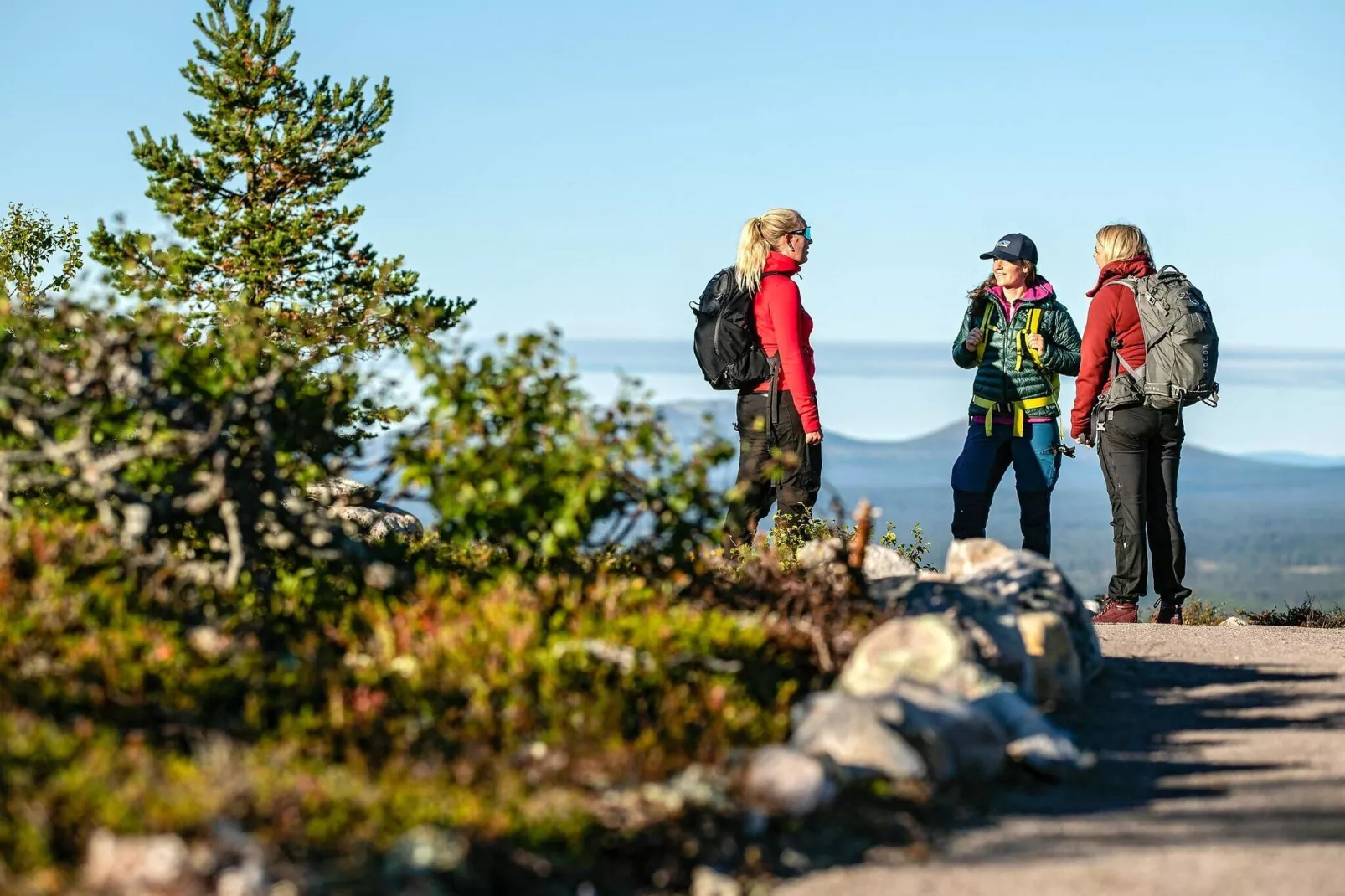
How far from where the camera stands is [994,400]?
13195 millimetres

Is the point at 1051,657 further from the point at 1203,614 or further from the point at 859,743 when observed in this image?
the point at 1203,614

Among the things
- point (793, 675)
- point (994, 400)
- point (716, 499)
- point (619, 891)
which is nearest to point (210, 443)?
point (716, 499)

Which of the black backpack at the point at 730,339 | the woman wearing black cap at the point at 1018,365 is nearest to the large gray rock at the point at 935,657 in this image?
the black backpack at the point at 730,339

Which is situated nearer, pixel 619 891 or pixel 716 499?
pixel 619 891

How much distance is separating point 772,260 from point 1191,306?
3.86 metres

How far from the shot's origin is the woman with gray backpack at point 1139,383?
1312 centimetres

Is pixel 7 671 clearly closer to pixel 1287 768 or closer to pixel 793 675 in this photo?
pixel 793 675

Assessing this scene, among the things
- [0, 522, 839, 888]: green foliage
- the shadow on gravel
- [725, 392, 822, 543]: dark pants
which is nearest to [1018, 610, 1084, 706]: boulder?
the shadow on gravel

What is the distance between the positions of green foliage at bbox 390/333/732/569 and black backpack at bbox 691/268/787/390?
2.92m

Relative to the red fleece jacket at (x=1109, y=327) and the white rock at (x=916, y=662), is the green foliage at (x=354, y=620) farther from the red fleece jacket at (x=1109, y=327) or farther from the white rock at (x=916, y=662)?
the red fleece jacket at (x=1109, y=327)

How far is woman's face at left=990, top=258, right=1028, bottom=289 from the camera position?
12.9 m

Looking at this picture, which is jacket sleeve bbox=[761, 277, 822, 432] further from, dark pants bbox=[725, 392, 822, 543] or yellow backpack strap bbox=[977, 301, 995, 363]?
yellow backpack strap bbox=[977, 301, 995, 363]

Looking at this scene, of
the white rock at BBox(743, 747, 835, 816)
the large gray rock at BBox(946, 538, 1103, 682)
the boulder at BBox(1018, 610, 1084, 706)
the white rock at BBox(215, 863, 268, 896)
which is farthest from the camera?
the large gray rock at BBox(946, 538, 1103, 682)

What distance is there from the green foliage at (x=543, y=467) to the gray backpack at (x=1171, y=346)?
18.5 feet
